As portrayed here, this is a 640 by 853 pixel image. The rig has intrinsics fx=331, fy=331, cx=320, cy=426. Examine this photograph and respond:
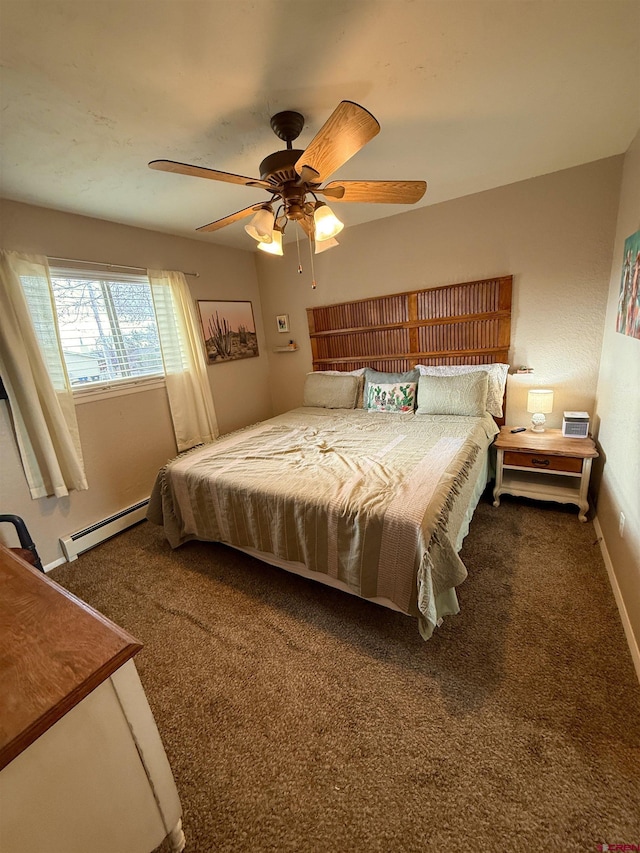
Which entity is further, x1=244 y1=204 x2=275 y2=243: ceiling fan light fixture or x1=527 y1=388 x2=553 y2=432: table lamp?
x1=527 y1=388 x2=553 y2=432: table lamp

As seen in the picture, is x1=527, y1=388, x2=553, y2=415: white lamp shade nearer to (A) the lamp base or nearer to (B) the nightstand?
(A) the lamp base

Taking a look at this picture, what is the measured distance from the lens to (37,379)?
2.20 metres

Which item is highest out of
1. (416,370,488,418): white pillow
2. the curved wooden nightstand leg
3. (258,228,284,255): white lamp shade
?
(258,228,284,255): white lamp shade

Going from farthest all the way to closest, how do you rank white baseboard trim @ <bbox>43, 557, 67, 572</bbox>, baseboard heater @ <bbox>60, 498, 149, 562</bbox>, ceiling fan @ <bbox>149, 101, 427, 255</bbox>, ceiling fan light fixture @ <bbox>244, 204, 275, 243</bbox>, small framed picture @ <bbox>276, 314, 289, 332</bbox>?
small framed picture @ <bbox>276, 314, 289, 332</bbox>
baseboard heater @ <bbox>60, 498, 149, 562</bbox>
white baseboard trim @ <bbox>43, 557, 67, 572</bbox>
ceiling fan light fixture @ <bbox>244, 204, 275, 243</bbox>
ceiling fan @ <bbox>149, 101, 427, 255</bbox>

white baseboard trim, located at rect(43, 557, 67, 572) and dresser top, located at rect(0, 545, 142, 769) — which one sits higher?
dresser top, located at rect(0, 545, 142, 769)

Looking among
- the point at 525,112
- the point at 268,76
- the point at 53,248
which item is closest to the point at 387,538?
the point at 268,76

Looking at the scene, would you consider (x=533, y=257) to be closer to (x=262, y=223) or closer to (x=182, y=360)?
(x=262, y=223)

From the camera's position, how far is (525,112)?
1.65m

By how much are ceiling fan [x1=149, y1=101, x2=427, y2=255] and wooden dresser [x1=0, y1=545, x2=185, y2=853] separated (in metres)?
1.54

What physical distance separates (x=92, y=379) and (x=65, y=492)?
873 millimetres

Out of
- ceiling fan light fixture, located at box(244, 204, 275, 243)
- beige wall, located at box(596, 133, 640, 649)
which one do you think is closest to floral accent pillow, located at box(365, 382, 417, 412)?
beige wall, located at box(596, 133, 640, 649)

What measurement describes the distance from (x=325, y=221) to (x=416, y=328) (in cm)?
175

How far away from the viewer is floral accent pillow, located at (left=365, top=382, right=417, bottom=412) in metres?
3.00

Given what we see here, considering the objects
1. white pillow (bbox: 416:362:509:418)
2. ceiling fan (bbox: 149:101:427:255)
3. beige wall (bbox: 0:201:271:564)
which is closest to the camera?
ceiling fan (bbox: 149:101:427:255)
